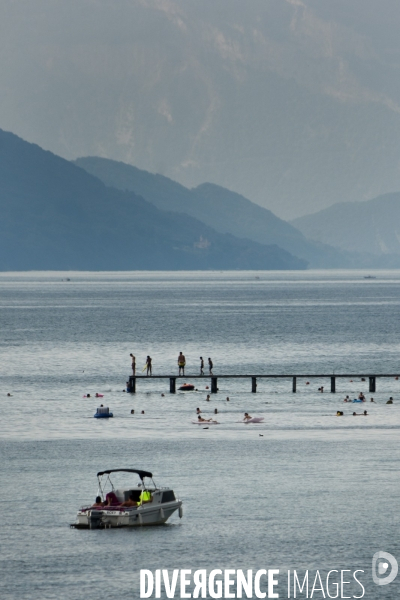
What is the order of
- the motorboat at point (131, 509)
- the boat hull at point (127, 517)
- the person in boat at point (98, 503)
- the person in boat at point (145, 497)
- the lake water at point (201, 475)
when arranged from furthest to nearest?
the person in boat at point (145, 497), the person in boat at point (98, 503), the motorboat at point (131, 509), the boat hull at point (127, 517), the lake water at point (201, 475)

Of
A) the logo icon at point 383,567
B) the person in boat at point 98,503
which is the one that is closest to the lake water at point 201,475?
the logo icon at point 383,567

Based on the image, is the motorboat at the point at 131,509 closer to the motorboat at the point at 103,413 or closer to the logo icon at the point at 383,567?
the logo icon at the point at 383,567

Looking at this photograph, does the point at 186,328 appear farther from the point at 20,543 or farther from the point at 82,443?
the point at 20,543

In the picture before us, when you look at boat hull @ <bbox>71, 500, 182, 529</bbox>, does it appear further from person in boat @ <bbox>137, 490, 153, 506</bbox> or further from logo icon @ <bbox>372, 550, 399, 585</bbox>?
logo icon @ <bbox>372, 550, 399, 585</bbox>

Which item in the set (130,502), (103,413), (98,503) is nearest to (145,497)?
(130,502)

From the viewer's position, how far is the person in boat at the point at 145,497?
167 ft

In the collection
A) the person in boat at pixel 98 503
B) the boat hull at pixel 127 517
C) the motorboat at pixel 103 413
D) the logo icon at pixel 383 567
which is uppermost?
the motorboat at pixel 103 413

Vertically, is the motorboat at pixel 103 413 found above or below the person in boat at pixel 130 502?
above

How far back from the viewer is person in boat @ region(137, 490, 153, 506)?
50906 millimetres

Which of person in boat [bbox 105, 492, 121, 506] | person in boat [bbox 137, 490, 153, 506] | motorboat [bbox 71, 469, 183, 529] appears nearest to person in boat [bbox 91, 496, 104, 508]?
motorboat [bbox 71, 469, 183, 529]

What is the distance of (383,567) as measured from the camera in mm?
44188

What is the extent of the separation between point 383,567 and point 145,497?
12.0 m

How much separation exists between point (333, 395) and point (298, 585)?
5404cm

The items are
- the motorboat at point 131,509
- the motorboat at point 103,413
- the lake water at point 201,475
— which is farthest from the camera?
the motorboat at point 103,413
